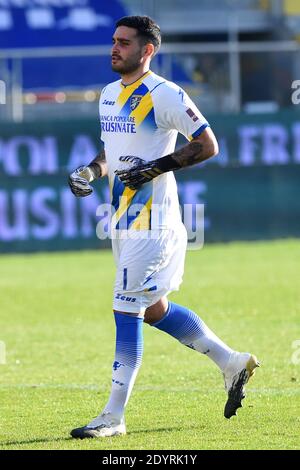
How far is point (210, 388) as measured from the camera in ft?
24.9

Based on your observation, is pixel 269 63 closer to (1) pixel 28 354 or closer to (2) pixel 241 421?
(1) pixel 28 354

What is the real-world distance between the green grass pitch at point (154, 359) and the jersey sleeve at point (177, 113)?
167cm

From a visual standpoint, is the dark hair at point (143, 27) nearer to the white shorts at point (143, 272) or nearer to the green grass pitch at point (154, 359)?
the white shorts at point (143, 272)

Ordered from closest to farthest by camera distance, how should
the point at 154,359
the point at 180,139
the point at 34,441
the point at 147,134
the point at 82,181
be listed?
the point at 34,441 < the point at 147,134 < the point at 82,181 < the point at 154,359 < the point at 180,139

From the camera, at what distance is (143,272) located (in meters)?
6.14

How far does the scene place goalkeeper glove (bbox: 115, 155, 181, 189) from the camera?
6.06 meters

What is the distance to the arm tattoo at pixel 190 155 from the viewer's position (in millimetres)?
6047

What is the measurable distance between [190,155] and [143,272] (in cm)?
70

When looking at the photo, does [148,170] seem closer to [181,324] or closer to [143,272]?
[143,272]

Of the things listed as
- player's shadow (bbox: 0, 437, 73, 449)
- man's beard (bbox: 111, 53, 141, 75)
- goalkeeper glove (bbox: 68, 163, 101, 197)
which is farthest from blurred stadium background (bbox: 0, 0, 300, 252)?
player's shadow (bbox: 0, 437, 73, 449)

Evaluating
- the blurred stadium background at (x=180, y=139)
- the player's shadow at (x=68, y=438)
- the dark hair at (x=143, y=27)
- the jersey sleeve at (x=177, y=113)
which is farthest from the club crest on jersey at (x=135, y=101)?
the blurred stadium background at (x=180, y=139)

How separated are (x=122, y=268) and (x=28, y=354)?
336 centimetres

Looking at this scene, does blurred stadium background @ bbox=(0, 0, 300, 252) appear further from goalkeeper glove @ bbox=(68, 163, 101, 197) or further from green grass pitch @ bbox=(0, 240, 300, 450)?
goalkeeper glove @ bbox=(68, 163, 101, 197)

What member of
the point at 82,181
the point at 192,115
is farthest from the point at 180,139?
the point at 192,115
